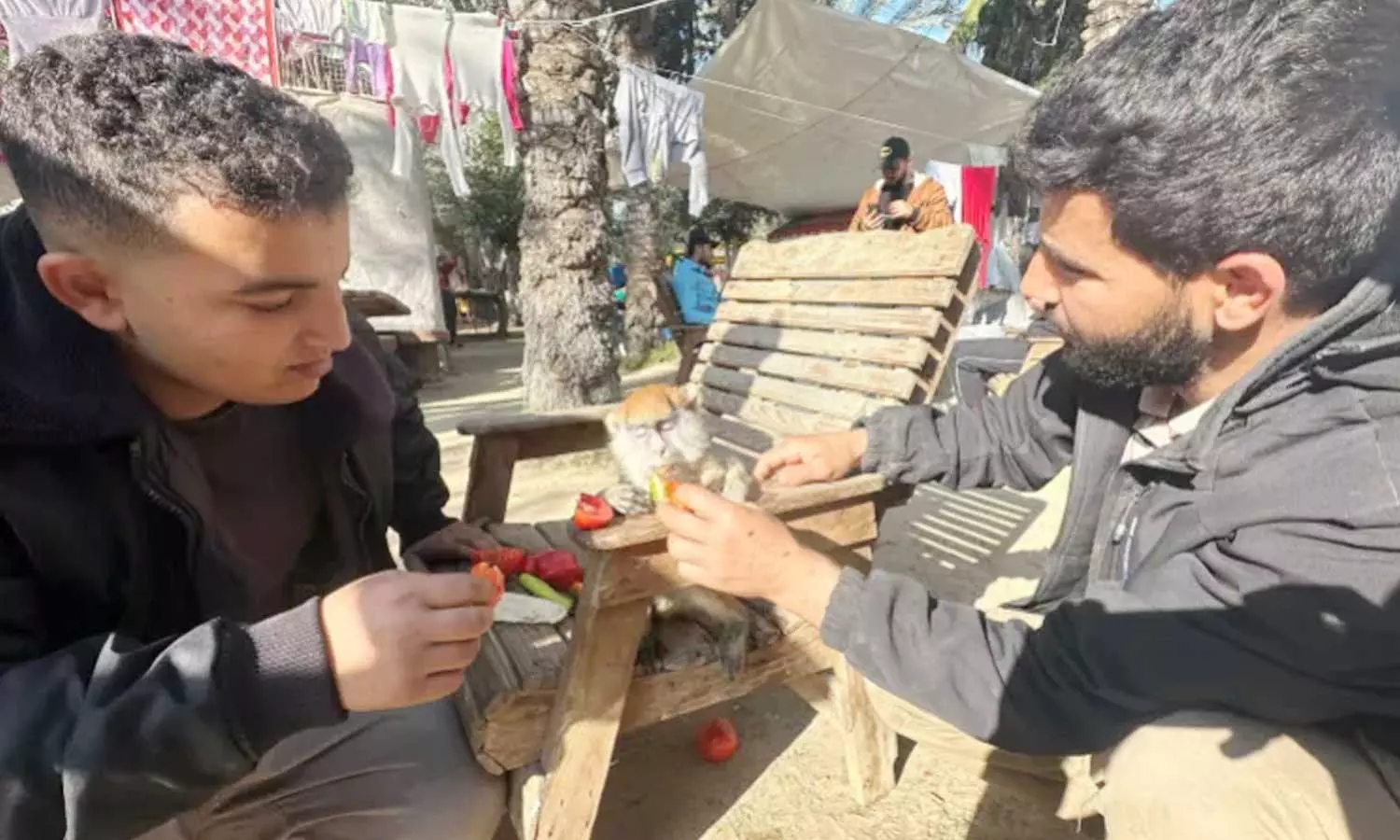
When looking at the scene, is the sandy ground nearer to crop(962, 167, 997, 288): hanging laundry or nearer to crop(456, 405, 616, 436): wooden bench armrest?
crop(456, 405, 616, 436): wooden bench armrest

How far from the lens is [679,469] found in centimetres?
181

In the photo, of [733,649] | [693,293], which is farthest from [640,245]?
[733,649]

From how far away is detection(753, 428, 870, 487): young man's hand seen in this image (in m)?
1.95

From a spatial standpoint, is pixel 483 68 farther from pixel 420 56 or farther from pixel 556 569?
pixel 556 569

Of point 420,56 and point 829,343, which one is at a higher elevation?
point 420,56

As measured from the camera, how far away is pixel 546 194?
16.3 feet

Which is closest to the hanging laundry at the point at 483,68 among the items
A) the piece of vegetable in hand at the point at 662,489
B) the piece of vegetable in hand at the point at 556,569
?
the piece of vegetable in hand at the point at 556,569

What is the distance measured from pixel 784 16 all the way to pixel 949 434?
369 inches

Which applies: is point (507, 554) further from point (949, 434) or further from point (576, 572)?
point (949, 434)

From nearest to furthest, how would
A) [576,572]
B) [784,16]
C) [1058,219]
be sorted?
[1058,219], [576,572], [784,16]

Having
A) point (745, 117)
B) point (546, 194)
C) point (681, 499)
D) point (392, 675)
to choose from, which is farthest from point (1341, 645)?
point (745, 117)

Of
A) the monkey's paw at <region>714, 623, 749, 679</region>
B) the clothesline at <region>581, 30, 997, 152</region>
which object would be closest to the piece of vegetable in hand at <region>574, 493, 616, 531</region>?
the monkey's paw at <region>714, 623, 749, 679</region>

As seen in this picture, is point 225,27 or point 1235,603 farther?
point 225,27

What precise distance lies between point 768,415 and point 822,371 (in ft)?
1.10
